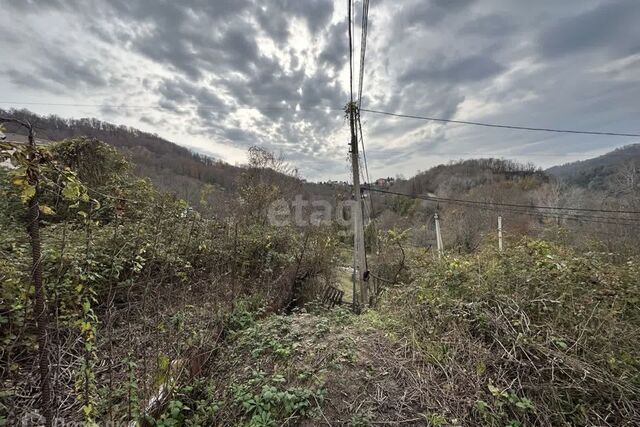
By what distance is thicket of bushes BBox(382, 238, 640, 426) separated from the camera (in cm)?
226

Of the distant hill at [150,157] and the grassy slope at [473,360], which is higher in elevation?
the distant hill at [150,157]

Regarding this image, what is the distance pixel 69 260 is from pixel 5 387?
1454 mm

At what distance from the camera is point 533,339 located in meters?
2.57

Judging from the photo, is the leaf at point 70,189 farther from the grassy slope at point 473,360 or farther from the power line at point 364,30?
the power line at point 364,30

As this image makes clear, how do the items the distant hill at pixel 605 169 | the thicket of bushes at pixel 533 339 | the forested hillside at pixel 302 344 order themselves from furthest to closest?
the distant hill at pixel 605 169 → the thicket of bushes at pixel 533 339 → the forested hillside at pixel 302 344

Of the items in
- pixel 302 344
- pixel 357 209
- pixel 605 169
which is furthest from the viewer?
pixel 605 169

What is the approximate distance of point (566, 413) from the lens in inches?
86.9

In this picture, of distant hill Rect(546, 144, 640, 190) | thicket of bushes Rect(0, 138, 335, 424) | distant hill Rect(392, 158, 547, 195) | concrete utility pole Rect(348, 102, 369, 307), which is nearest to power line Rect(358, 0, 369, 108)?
concrete utility pole Rect(348, 102, 369, 307)

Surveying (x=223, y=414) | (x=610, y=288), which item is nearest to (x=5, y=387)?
(x=223, y=414)

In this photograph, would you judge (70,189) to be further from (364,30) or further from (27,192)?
(364,30)

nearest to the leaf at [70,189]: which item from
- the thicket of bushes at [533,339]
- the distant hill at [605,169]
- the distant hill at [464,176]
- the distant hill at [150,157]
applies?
the distant hill at [150,157]

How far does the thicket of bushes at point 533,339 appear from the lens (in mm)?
2260

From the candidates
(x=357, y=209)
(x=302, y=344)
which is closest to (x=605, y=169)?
(x=357, y=209)

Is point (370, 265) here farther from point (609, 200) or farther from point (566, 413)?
point (609, 200)
